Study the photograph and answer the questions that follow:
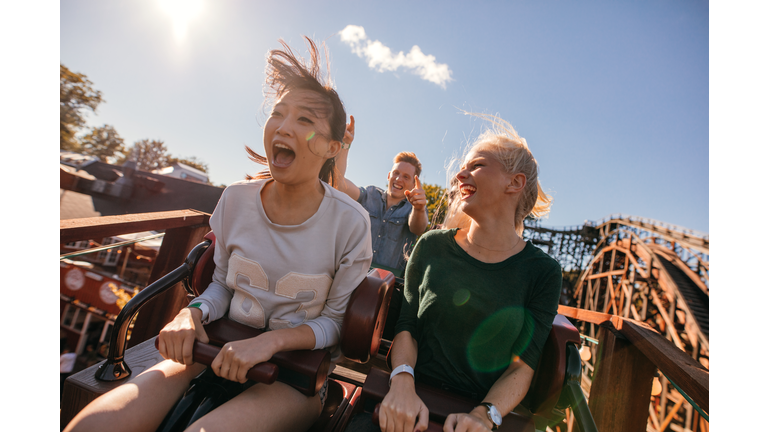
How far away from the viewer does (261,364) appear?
90 cm

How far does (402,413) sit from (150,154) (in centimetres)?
4363

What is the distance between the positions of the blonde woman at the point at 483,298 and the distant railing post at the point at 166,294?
5.47 feet

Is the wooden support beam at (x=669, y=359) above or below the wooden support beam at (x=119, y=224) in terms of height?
below

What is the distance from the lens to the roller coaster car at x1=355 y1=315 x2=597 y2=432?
0.99 meters

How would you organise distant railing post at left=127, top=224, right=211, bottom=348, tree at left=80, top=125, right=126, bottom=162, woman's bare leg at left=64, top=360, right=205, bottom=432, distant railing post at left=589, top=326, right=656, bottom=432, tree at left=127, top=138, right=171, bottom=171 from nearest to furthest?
woman's bare leg at left=64, top=360, right=205, bottom=432, distant railing post at left=589, top=326, right=656, bottom=432, distant railing post at left=127, top=224, right=211, bottom=348, tree at left=80, top=125, right=126, bottom=162, tree at left=127, top=138, right=171, bottom=171

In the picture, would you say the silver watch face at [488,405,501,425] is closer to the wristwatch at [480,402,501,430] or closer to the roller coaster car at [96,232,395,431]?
the wristwatch at [480,402,501,430]

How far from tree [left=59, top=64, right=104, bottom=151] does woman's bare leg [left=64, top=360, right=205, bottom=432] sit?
2159 cm

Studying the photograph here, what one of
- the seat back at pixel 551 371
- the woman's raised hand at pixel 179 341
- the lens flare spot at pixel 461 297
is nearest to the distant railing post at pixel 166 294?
the woman's raised hand at pixel 179 341

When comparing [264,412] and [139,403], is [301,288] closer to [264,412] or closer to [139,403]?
[264,412]

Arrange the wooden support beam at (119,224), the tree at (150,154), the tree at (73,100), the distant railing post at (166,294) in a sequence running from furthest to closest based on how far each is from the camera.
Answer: the tree at (150,154)
the tree at (73,100)
the distant railing post at (166,294)
the wooden support beam at (119,224)

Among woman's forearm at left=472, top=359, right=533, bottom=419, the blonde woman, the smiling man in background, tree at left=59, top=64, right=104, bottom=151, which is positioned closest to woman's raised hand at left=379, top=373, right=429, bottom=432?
the blonde woman

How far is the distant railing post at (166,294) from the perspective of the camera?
212cm

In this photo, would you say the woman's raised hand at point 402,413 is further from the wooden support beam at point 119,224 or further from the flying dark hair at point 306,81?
the wooden support beam at point 119,224

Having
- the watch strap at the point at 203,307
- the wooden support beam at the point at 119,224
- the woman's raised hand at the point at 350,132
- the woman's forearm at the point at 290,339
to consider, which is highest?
the woman's raised hand at the point at 350,132
